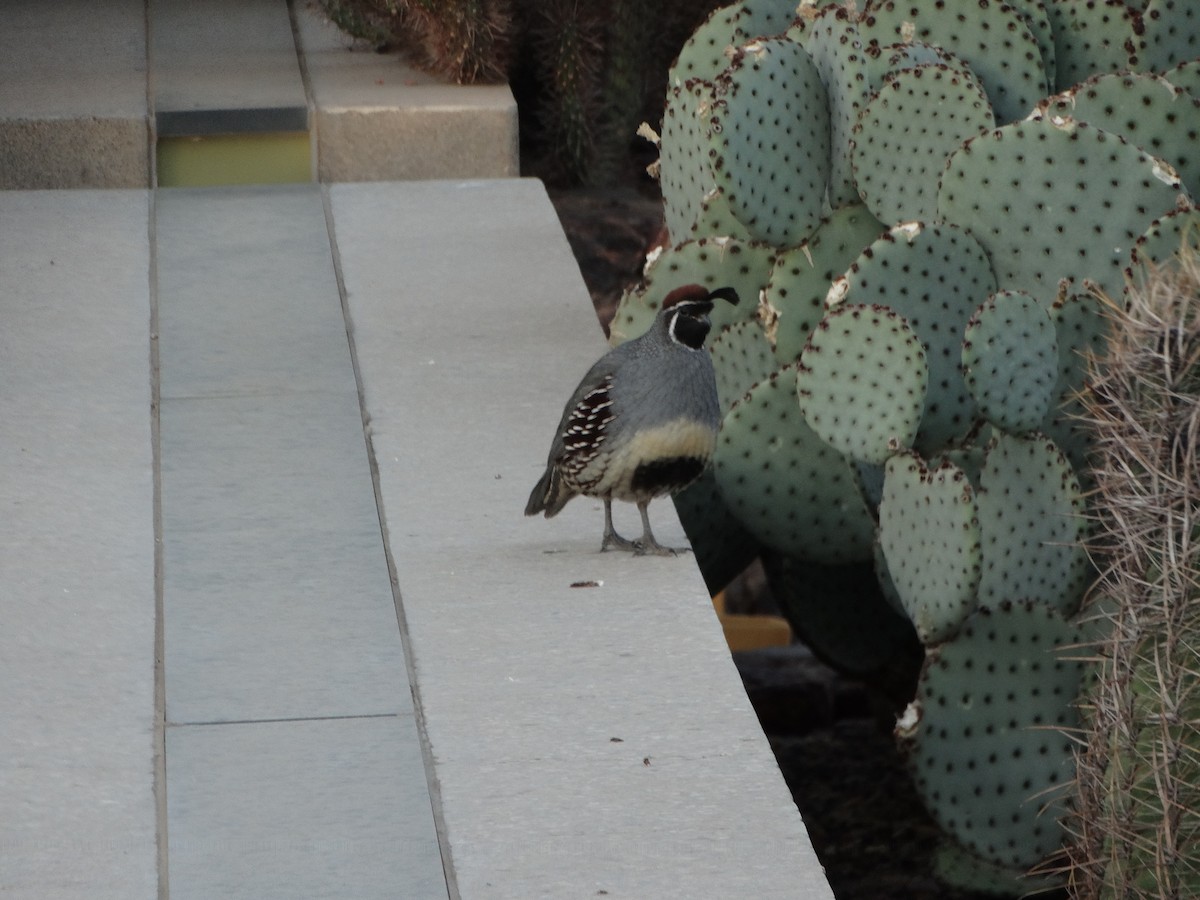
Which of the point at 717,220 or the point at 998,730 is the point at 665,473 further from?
the point at 717,220

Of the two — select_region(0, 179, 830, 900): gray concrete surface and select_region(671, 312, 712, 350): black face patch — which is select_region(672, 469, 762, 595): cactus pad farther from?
select_region(671, 312, 712, 350): black face patch

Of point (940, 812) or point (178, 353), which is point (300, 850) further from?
point (178, 353)

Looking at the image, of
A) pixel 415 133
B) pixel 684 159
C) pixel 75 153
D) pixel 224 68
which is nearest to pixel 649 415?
pixel 684 159

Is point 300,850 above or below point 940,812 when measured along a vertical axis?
above

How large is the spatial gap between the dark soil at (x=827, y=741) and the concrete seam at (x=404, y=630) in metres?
1.25

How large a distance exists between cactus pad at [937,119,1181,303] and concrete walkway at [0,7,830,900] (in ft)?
3.26

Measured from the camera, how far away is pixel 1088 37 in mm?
4805

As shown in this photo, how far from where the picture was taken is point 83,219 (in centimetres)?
577

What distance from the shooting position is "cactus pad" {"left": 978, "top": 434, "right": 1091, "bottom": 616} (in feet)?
12.9

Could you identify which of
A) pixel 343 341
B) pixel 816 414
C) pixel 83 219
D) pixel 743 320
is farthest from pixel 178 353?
pixel 816 414

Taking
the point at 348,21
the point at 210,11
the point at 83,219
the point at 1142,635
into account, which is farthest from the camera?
the point at 210,11

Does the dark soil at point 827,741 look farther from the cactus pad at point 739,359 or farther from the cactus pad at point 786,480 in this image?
the cactus pad at point 739,359

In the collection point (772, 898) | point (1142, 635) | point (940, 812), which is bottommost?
point (940, 812)

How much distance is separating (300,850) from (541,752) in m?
0.47
